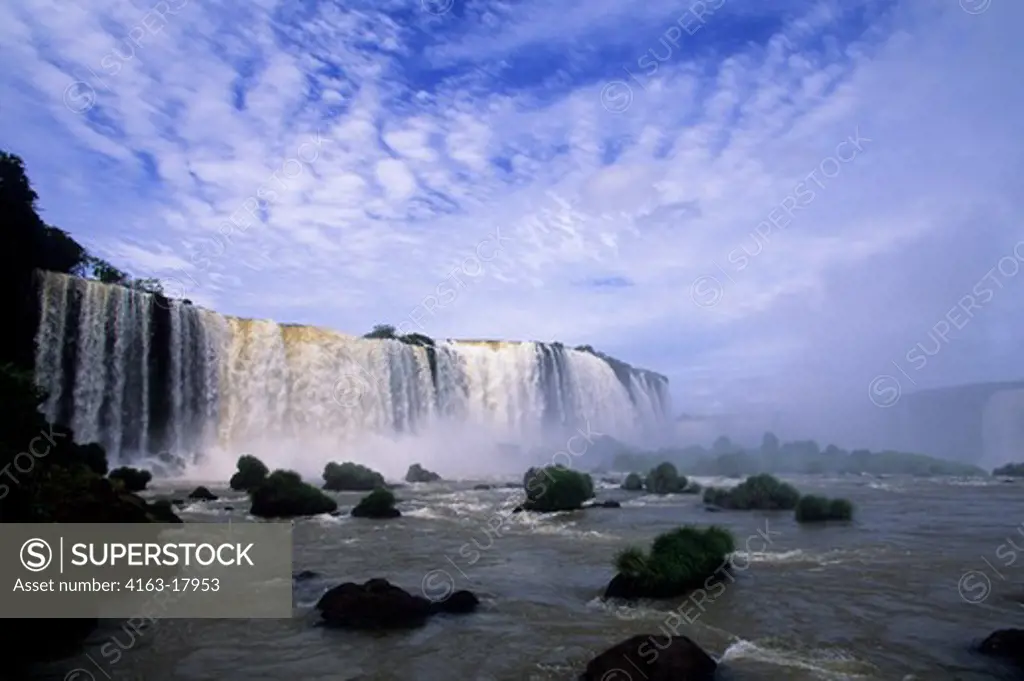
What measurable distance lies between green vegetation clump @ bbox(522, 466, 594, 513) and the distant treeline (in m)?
28.7

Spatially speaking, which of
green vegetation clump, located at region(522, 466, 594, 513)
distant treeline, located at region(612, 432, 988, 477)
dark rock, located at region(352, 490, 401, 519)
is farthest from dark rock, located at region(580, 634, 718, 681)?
distant treeline, located at region(612, 432, 988, 477)

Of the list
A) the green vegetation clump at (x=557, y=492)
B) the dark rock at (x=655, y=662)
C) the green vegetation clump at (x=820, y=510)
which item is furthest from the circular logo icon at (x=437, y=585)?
the green vegetation clump at (x=820, y=510)

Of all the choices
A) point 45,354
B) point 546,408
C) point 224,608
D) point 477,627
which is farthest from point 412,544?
point 546,408

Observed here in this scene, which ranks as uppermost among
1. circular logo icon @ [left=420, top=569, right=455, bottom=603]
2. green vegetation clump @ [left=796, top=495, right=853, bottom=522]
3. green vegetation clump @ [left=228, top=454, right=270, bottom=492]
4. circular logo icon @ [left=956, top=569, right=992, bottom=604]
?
green vegetation clump @ [left=228, top=454, right=270, bottom=492]

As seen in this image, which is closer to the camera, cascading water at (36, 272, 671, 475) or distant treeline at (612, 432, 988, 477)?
cascading water at (36, 272, 671, 475)

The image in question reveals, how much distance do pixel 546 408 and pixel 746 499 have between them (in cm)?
3810

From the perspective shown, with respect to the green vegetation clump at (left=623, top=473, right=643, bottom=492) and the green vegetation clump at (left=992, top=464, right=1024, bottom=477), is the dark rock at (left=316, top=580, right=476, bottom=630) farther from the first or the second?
the green vegetation clump at (left=992, top=464, right=1024, bottom=477)

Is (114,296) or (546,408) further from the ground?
(114,296)

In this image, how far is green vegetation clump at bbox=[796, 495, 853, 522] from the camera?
870 inches

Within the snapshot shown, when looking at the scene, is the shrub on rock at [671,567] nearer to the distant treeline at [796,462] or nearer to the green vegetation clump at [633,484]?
the green vegetation clump at [633,484]

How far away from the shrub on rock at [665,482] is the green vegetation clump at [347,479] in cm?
1504

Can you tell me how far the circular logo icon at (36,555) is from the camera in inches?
348

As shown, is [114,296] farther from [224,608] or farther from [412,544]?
[224,608]

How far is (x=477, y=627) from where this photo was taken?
9906mm
